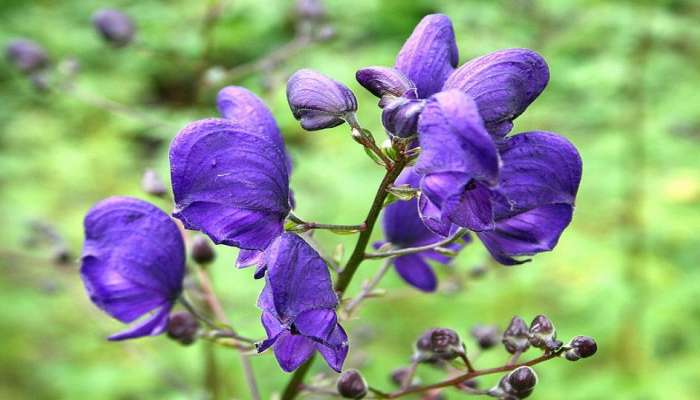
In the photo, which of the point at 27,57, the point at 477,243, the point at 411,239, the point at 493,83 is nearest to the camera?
the point at 493,83

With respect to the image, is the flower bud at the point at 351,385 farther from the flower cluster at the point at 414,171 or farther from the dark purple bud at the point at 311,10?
the dark purple bud at the point at 311,10

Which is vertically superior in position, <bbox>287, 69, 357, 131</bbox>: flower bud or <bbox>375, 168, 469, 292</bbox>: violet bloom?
<bbox>287, 69, 357, 131</bbox>: flower bud

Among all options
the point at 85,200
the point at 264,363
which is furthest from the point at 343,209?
the point at 85,200

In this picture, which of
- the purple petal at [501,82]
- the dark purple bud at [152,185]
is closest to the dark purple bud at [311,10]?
the dark purple bud at [152,185]

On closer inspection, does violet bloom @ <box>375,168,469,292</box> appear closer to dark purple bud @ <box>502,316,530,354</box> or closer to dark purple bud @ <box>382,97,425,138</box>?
dark purple bud @ <box>502,316,530,354</box>

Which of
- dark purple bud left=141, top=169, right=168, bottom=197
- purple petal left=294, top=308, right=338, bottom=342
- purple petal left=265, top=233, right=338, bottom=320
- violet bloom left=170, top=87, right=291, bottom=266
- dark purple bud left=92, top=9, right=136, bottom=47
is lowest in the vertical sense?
dark purple bud left=92, top=9, right=136, bottom=47

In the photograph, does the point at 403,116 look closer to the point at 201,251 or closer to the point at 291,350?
the point at 291,350

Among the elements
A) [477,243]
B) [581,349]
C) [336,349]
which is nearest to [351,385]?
[336,349]

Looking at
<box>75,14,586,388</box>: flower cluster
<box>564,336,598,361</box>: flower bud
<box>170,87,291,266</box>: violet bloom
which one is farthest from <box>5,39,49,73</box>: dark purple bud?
<box>564,336,598,361</box>: flower bud

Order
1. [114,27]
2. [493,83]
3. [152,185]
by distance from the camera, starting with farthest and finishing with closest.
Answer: [114,27] → [152,185] → [493,83]
